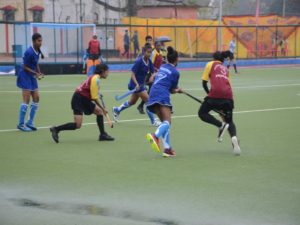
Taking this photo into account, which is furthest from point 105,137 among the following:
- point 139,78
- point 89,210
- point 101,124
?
point 89,210

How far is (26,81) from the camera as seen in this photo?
45.3 ft

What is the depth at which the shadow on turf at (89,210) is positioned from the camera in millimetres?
7117

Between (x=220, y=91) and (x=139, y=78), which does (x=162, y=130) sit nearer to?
(x=220, y=91)

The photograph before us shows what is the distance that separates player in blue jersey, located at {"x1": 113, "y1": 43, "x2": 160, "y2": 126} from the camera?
15375 millimetres

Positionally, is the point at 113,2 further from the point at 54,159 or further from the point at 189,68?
the point at 54,159

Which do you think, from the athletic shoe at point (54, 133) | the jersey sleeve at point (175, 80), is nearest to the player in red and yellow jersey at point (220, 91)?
the jersey sleeve at point (175, 80)

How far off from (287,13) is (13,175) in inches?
2226

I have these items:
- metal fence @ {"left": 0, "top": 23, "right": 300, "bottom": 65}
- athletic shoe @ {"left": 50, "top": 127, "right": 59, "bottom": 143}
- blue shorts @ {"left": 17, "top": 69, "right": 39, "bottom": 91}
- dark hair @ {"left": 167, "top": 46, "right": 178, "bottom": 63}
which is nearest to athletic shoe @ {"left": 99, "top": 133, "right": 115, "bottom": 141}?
athletic shoe @ {"left": 50, "top": 127, "right": 59, "bottom": 143}

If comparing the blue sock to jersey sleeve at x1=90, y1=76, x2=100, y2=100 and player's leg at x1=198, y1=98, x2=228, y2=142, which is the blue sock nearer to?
player's leg at x1=198, y1=98, x2=228, y2=142

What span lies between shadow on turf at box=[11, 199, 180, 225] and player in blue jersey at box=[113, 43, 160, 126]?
7616mm

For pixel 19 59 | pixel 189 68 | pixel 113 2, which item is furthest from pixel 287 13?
pixel 19 59

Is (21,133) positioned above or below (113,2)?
below

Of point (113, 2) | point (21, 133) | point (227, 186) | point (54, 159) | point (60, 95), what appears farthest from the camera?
point (113, 2)

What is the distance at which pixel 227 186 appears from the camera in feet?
28.4
